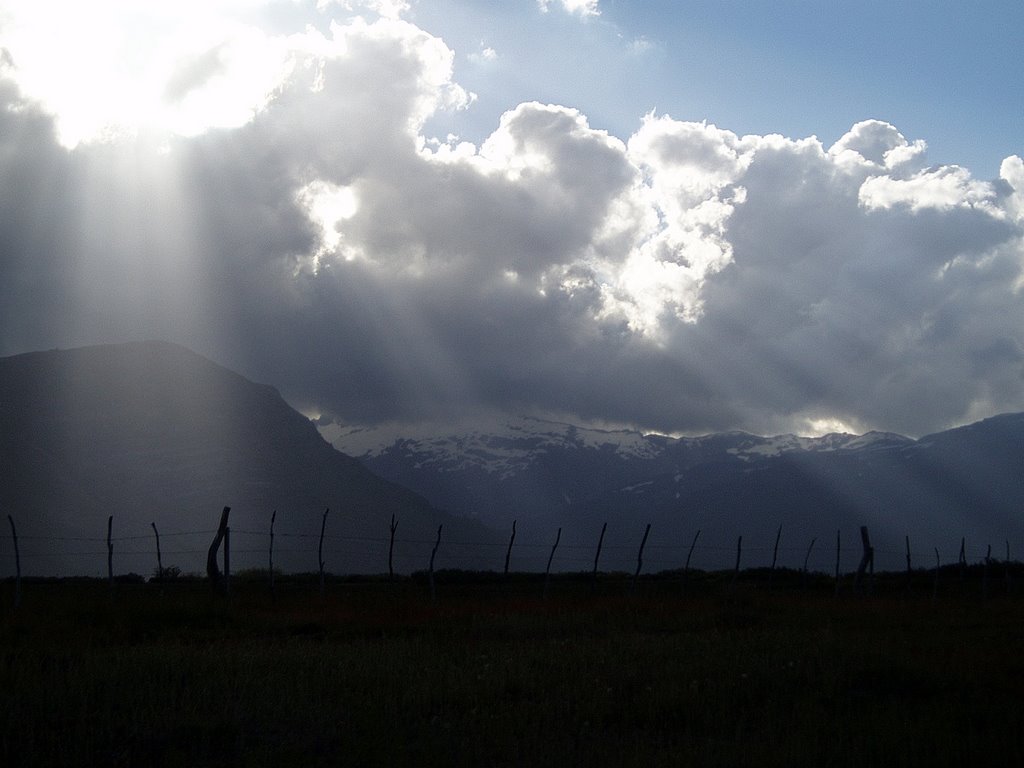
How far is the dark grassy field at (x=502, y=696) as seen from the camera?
818 cm

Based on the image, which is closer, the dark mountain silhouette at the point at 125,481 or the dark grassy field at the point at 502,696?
the dark grassy field at the point at 502,696

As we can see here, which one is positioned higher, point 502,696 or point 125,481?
point 125,481

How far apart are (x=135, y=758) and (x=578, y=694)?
4.61 meters

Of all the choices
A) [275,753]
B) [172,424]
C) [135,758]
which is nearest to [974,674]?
[275,753]

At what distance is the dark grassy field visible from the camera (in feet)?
26.8

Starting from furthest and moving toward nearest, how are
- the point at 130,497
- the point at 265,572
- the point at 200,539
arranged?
the point at 130,497, the point at 200,539, the point at 265,572

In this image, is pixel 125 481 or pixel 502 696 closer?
pixel 502 696

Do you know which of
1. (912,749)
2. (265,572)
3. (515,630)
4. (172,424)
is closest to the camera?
(912,749)

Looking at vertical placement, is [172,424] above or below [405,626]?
above

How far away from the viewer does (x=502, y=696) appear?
10641mm

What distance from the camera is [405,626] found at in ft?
59.4

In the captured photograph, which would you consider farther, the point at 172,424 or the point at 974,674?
the point at 172,424

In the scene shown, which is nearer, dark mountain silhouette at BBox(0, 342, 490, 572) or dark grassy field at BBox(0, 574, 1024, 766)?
dark grassy field at BBox(0, 574, 1024, 766)

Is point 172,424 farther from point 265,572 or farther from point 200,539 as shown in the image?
point 265,572
